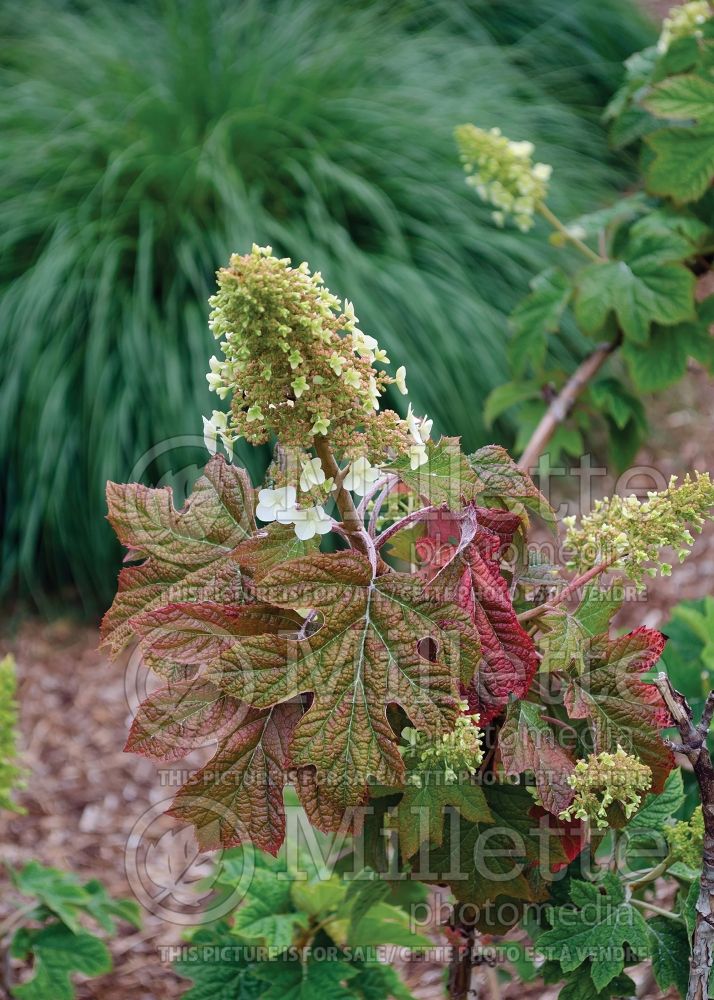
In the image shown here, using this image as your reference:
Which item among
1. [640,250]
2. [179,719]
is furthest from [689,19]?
[179,719]

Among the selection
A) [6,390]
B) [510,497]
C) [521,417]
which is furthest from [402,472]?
[6,390]

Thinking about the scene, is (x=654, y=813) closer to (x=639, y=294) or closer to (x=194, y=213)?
(x=639, y=294)

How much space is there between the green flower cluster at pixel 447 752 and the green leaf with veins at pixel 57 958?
0.87m

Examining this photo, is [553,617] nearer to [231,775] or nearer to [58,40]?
[231,775]

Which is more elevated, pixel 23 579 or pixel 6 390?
pixel 6 390

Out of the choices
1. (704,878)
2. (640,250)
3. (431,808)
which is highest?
(640,250)

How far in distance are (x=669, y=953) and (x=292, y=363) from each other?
33.5 inches

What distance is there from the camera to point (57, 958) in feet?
5.35

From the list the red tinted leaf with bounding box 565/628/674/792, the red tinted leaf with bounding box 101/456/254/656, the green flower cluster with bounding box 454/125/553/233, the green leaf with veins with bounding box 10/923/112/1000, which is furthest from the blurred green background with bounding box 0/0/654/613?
the red tinted leaf with bounding box 565/628/674/792

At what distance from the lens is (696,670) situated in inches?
62.2

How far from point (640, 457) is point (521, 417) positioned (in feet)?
4.21

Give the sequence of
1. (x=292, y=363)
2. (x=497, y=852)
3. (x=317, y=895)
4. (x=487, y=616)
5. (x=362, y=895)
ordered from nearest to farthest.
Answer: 1. (x=292, y=363)
2. (x=487, y=616)
3. (x=497, y=852)
4. (x=362, y=895)
5. (x=317, y=895)

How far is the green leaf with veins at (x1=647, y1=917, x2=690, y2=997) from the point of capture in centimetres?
117

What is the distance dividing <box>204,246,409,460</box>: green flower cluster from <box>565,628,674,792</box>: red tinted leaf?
31 centimetres
